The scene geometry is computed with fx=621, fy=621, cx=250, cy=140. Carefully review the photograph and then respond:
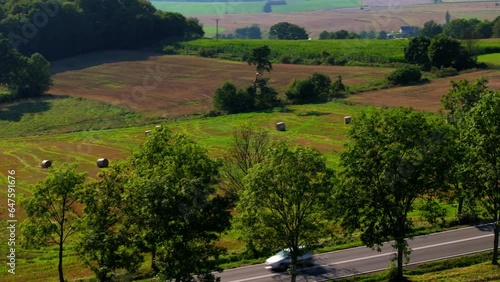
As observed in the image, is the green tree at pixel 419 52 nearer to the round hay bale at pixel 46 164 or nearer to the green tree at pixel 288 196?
the round hay bale at pixel 46 164

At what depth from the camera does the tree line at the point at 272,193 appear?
96.3 ft

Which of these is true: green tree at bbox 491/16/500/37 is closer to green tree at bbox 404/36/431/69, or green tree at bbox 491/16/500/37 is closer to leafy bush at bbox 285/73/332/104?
green tree at bbox 404/36/431/69

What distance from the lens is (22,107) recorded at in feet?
327

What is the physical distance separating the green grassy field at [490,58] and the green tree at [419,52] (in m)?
10.2

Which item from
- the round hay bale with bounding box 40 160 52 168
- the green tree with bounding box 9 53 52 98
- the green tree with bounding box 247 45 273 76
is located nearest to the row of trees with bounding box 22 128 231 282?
the round hay bale with bounding box 40 160 52 168

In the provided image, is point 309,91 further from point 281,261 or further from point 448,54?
point 281,261

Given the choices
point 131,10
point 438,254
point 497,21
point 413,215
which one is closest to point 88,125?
point 413,215

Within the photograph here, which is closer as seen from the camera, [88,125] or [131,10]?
[88,125]

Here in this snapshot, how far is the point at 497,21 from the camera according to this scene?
154m

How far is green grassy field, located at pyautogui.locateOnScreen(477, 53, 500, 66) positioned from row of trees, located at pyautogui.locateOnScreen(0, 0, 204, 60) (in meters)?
73.1

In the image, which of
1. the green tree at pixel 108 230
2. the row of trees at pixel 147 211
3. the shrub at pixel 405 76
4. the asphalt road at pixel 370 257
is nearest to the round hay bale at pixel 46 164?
the row of trees at pixel 147 211

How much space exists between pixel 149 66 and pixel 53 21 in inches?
1091

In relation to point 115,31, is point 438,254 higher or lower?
lower

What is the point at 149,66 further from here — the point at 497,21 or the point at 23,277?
the point at 23,277
